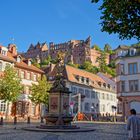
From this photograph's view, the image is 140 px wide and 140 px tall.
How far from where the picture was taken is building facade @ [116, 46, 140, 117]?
49469 millimetres

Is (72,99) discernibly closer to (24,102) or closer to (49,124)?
(24,102)

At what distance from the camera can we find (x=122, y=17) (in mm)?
12078

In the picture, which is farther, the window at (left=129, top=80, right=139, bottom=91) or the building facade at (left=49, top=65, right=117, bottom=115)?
the building facade at (left=49, top=65, right=117, bottom=115)

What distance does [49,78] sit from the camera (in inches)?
2638

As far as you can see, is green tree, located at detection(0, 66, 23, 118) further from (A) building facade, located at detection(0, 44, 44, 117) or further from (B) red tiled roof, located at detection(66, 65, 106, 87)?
(B) red tiled roof, located at detection(66, 65, 106, 87)

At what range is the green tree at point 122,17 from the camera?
1174 centimetres

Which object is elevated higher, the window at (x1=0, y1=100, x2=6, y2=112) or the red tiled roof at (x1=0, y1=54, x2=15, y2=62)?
the red tiled roof at (x1=0, y1=54, x2=15, y2=62)

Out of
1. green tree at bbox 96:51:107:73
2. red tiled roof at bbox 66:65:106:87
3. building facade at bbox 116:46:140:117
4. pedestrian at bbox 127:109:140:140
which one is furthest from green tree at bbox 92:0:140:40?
green tree at bbox 96:51:107:73

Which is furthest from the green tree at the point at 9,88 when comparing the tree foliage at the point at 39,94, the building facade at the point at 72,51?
the building facade at the point at 72,51

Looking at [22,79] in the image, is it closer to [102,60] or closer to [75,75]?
[75,75]

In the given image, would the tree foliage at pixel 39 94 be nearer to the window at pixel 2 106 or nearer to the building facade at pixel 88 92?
the window at pixel 2 106

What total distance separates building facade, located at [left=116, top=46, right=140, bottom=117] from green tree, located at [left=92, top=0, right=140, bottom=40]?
38.2 metres

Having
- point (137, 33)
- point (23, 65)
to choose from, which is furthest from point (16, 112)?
point (137, 33)

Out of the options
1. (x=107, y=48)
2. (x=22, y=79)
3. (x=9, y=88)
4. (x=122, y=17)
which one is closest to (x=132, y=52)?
(x=22, y=79)
